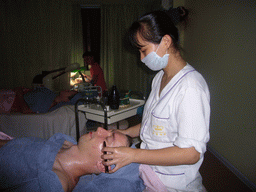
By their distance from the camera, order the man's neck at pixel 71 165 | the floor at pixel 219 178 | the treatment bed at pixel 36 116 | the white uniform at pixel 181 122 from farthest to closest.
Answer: the treatment bed at pixel 36 116 → the floor at pixel 219 178 → the man's neck at pixel 71 165 → the white uniform at pixel 181 122

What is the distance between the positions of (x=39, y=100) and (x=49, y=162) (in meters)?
1.66

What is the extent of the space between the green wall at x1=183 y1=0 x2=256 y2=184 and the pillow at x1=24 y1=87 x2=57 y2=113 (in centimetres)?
249

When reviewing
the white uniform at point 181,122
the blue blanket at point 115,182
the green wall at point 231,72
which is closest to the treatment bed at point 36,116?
the blue blanket at point 115,182

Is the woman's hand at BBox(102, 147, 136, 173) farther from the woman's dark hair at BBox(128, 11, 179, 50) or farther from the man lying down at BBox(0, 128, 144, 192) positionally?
the woman's dark hair at BBox(128, 11, 179, 50)

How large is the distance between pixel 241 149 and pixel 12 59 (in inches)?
242

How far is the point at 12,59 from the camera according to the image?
15.9ft

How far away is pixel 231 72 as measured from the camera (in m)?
1.88

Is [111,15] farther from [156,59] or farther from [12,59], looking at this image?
[156,59]

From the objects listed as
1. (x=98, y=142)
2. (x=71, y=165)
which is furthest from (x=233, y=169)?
(x=71, y=165)

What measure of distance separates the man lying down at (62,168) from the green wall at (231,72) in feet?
4.73

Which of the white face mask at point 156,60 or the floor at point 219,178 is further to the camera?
the floor at point 219,178

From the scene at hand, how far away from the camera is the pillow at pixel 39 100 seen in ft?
7.28

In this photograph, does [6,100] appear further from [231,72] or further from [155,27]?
[231,72]

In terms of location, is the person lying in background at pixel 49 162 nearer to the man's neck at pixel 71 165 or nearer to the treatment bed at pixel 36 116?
the man's neck at pixel 71 165
